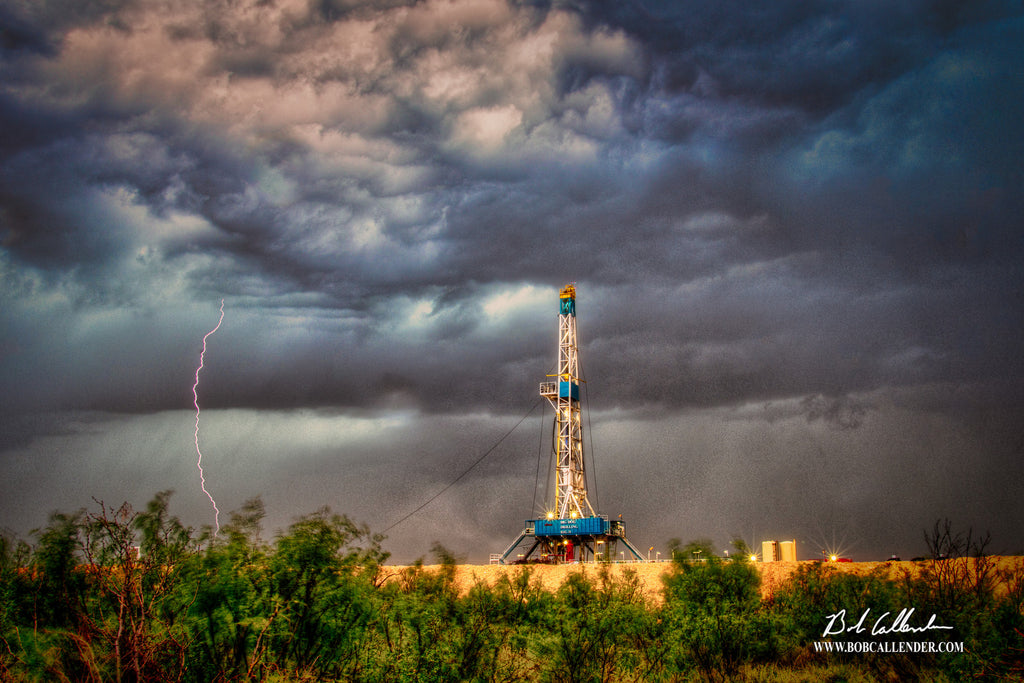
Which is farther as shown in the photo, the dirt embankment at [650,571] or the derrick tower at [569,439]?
the derrick tower at [569,439]

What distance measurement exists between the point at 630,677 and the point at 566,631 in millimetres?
2986

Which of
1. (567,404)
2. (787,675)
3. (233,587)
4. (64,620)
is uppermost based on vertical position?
(567,404)

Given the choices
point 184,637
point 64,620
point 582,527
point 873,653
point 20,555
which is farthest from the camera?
point 582,527

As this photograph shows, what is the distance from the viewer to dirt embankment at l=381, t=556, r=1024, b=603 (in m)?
32.1

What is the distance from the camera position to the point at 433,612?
27062 millimetres

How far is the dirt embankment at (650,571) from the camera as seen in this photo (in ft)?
105

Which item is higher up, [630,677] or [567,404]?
[567,404]

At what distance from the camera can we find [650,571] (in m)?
43.3

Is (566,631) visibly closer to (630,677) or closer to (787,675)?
(630,677)

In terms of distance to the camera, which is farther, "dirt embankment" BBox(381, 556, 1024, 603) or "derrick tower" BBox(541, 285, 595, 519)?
"derrick tower" BBox(541, 285, 595, 519)

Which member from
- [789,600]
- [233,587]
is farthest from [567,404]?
[233,587]

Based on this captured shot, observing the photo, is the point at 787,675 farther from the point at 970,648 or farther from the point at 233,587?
the point at 233,587

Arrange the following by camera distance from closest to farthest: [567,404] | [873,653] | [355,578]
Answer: [355,578] → [873,653] → [567,404]

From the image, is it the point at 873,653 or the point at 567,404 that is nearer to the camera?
the point at 873,653
